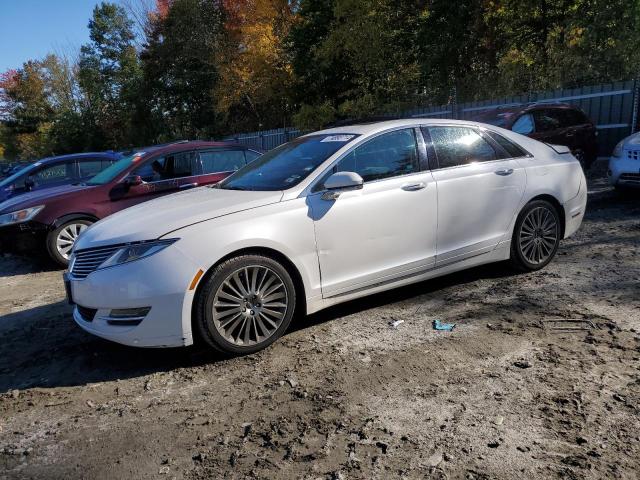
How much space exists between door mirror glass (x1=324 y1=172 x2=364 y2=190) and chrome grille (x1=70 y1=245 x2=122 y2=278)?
1621mm

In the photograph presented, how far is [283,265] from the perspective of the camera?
3.90 m

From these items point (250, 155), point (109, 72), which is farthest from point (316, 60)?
point (109, 72)

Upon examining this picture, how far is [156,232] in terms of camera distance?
3623 mm

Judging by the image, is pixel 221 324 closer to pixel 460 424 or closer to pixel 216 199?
pixel 216 199

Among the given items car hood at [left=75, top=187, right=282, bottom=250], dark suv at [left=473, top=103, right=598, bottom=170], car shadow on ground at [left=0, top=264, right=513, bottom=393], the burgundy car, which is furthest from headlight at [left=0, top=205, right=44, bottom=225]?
A: dark suv at [left=473, top=103, right=598, bottom=170]

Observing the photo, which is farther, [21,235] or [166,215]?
[21,235]

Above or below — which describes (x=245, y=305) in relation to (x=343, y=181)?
below

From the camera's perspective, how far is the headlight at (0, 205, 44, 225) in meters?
7.02

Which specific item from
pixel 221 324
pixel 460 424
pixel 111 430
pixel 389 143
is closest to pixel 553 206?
pixel 389 143

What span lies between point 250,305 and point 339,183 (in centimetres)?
114

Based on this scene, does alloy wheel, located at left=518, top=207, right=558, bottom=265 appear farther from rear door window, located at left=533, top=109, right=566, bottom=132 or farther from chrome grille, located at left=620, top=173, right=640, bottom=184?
rear door window, located at left=533, top=109, right=566, bottom=132

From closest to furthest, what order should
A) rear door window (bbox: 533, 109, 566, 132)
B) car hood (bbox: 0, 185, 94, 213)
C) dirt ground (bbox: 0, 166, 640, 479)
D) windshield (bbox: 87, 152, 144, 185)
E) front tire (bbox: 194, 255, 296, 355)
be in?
dirt ground (bbox: 0, 166, 640, 479) → front tire (bbox: 194, 255, 296, 355) → car hood (bbox: 0, 185, 94, 213) → windshield (bbox: 87, 152, 144, 185) → rear door window (bbox: 533, 109, 566, 132)

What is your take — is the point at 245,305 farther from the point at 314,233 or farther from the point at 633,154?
the point at 633,154

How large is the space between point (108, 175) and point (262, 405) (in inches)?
233
